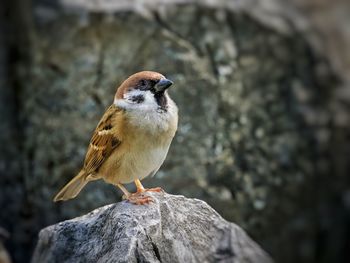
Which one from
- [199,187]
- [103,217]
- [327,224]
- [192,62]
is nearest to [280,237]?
[327,224]

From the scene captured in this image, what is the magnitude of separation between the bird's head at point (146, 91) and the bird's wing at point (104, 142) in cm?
11

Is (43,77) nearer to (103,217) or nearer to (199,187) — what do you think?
(199,187)

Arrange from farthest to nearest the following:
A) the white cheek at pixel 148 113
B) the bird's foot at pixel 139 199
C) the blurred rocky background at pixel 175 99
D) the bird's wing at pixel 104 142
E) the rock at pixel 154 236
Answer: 1. the blurred rocky background at pixel 175 99
2. the bird's wing at pixel 104 142
3. the white cheek at pixel 148 113
4. the bird's foot at pixel 139 199
5. the rock at pixel 154 236

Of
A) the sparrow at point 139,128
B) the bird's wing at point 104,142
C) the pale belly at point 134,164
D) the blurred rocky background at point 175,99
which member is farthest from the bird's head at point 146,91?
the blurred rocky background at point 175,99

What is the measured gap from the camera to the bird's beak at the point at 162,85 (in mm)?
4844

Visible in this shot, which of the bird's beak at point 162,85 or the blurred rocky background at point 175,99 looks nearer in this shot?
the bird's beak at point 162,85

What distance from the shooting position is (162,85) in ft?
15.9

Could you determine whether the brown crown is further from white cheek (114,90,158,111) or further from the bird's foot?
the bird's foot

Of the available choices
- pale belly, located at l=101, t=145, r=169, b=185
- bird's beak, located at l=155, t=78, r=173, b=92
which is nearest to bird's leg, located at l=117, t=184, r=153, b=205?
pale belly, located at l=101, t=145, r=169, b=185

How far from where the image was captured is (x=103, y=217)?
4.71 m

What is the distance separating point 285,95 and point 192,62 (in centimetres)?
104

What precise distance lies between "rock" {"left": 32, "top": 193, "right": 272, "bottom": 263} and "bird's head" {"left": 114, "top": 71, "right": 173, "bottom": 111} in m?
0.53

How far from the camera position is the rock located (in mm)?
4176

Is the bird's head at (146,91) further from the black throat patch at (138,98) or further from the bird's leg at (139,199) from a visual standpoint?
the bird's leg at (139,199)
